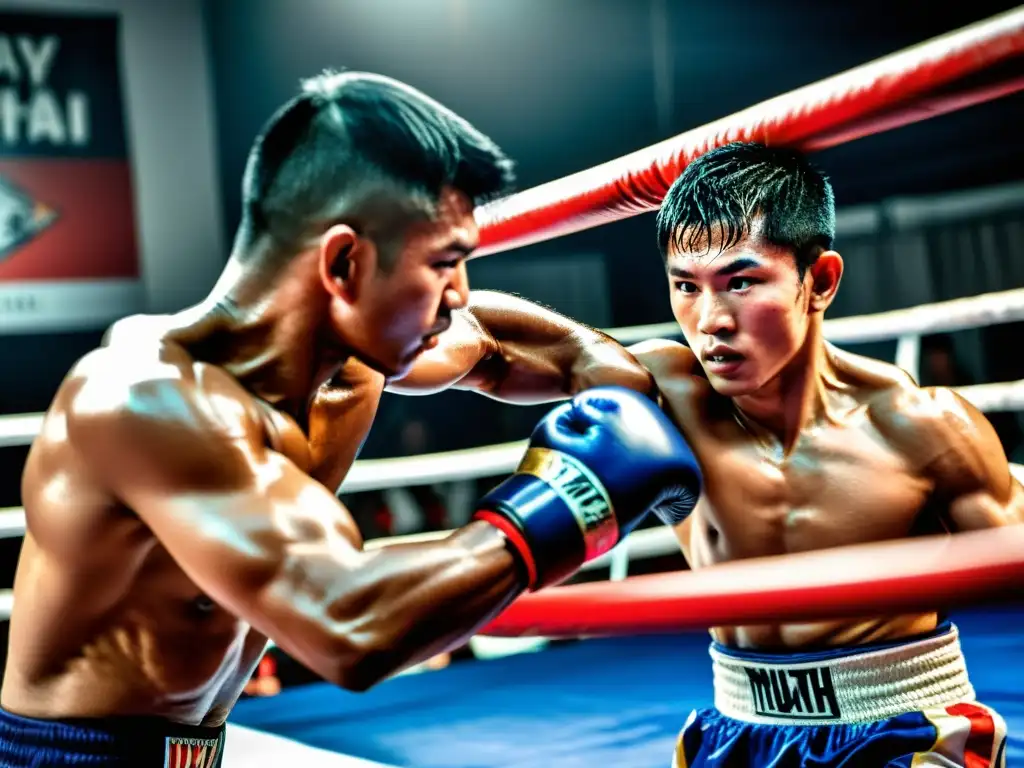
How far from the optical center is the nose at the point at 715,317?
4.16 feet

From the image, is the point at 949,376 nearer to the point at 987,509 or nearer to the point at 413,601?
the point at 987,509

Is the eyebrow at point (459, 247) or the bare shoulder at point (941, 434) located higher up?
the eyebrow at point (459, 247)

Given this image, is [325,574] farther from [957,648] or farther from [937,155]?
[937,155]

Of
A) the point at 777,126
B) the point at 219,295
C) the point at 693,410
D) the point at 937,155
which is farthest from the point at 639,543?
the point at 937,155

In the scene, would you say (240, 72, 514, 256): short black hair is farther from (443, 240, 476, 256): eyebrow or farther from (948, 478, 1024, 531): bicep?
(948, 478, 1024, 531): bicep

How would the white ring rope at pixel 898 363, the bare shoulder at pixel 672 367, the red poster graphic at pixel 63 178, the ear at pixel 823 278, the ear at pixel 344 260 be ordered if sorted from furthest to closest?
the red poster graphic at pixel 63 178
the white ring rope at pixel 898 363
the bare shoulder at pixel 672 367
the ear at pixel 823 278
the ear at pixel 344 260

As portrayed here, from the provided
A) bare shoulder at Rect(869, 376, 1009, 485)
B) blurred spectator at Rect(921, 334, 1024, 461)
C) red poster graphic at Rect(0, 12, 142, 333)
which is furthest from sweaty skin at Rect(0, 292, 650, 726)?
red poster graphic at Rect(0, 12, 142, 333)

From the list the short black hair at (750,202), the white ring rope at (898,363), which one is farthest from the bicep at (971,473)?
the white ring rope at (898,363)

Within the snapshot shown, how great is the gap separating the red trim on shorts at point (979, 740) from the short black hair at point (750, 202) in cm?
56

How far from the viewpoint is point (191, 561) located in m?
0.90

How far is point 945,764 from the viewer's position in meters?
1.20

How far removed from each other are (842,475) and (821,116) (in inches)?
17.5

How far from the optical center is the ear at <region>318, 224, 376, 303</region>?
3.19ft

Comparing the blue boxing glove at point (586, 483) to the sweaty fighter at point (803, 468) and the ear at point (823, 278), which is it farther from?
the ear at point (823, 278)
